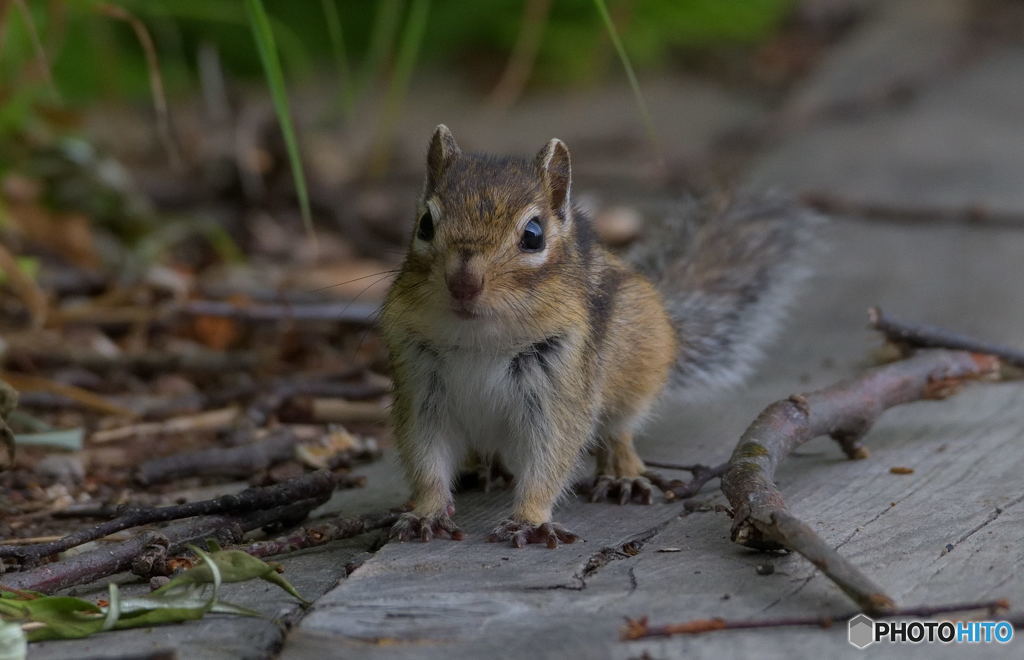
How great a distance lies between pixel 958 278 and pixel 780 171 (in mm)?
1372

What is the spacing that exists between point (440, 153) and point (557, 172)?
0.27 meters

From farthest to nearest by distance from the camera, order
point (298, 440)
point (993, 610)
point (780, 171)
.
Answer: point (780, 171) < point (298, 440) < point (993, 610)

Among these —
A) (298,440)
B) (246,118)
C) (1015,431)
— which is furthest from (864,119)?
(298,440)

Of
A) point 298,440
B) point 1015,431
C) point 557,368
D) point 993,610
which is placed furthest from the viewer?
point 298,440

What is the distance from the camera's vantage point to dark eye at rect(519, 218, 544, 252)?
2.71 m

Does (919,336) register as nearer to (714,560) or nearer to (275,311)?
(714,560)

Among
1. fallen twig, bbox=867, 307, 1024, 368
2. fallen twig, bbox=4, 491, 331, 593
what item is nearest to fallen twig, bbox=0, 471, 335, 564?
fallen twig, bbox=4, 491, 331, 593

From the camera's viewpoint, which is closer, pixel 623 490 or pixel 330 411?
pixel 623 490

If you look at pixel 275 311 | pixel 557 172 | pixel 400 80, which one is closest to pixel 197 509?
pixel 557 172

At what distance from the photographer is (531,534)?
263 centimetres

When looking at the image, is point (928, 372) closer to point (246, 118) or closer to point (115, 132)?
point (246, 118)

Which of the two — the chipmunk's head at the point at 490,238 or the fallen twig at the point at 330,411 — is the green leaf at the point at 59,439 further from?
the chipmunk's head at the point at 490,238

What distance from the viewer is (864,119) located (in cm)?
641

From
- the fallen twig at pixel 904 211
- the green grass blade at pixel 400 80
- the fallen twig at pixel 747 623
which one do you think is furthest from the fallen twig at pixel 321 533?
the fallen twig at pixel 904 211
